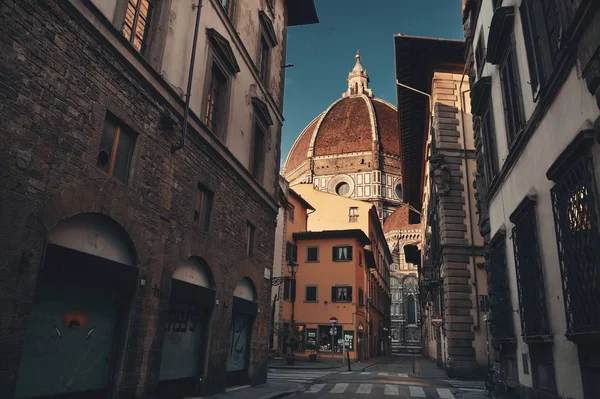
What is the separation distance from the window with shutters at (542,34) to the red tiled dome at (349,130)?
3664 inches

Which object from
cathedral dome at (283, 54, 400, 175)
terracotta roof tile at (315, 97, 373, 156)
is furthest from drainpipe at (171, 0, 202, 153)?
terracotta roof tile at (315, 97, 373, 156)

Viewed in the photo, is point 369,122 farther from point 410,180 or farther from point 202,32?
point 202,32

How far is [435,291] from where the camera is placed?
31344 millimetres

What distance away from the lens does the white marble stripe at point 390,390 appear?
47.8 ft

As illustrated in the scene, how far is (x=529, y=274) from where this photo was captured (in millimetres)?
9469

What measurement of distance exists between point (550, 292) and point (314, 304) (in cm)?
2965

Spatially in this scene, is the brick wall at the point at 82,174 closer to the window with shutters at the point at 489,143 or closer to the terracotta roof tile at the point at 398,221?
the window with shutters at the point at 489,143

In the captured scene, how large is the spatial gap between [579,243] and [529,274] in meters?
2.96

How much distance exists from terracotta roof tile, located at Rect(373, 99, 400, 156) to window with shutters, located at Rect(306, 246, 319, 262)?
64683mm

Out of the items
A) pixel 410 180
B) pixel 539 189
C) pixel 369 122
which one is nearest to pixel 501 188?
pixel 539 189

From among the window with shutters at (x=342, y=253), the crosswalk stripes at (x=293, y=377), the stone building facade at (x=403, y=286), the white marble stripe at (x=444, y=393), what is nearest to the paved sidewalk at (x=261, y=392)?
the crosswalk stripes at (x=293, y=377)

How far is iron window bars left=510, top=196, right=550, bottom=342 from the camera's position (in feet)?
28.6

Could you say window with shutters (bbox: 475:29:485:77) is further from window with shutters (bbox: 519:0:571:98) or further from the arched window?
the arched window

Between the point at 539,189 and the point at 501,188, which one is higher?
the point at 501,188
